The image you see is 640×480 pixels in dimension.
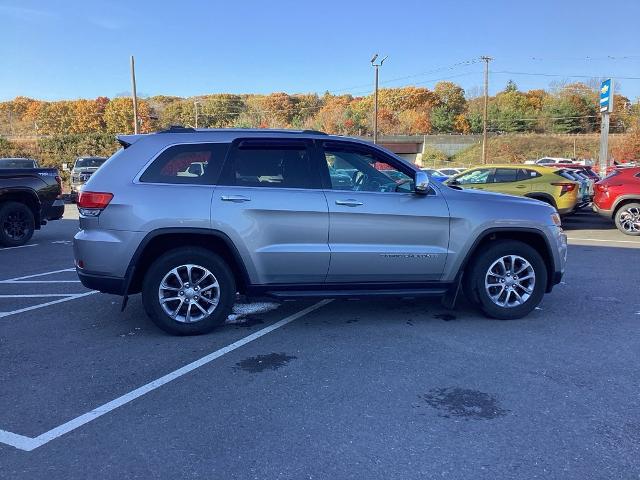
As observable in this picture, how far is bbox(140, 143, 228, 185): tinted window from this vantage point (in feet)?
16.6

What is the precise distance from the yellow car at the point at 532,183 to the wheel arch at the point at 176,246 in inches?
357

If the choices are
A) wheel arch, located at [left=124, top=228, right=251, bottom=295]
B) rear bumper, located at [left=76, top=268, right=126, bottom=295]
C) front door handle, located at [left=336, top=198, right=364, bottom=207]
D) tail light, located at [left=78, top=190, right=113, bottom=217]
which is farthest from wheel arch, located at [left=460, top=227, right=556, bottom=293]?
tail light, located at [left=78, top=190, right=113, bottom=217]

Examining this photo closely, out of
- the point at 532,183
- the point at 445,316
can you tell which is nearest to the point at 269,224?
the point at 445,316

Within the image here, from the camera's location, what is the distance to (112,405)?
372cm

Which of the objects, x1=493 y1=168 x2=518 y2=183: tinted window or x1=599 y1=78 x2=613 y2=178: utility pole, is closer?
x1=493 y1=168 x2=518 y2=183: tinted window

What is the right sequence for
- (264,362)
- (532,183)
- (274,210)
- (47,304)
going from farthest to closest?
Result: 1. (532,183)
2. (47,304)
3. (274,210)
4. (264,362)

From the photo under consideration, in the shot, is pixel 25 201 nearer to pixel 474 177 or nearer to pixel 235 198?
pixel 235 198

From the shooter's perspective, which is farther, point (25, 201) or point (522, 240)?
point (25, 201)

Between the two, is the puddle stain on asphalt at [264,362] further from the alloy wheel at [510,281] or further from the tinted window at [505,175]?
the tinted window at [505,175]

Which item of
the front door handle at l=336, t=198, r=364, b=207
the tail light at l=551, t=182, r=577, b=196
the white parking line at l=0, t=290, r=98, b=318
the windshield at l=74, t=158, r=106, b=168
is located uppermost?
the windshield at l=74, t=158, r=106, b=168

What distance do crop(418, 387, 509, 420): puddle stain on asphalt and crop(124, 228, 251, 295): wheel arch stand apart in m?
2.12

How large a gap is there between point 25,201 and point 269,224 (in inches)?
337

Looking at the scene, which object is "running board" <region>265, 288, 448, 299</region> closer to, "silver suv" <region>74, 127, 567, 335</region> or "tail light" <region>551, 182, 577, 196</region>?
"silver suv" <region>74, 127, 567, 335</region>

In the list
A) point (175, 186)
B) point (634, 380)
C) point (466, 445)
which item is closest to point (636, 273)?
point (634, 380)
